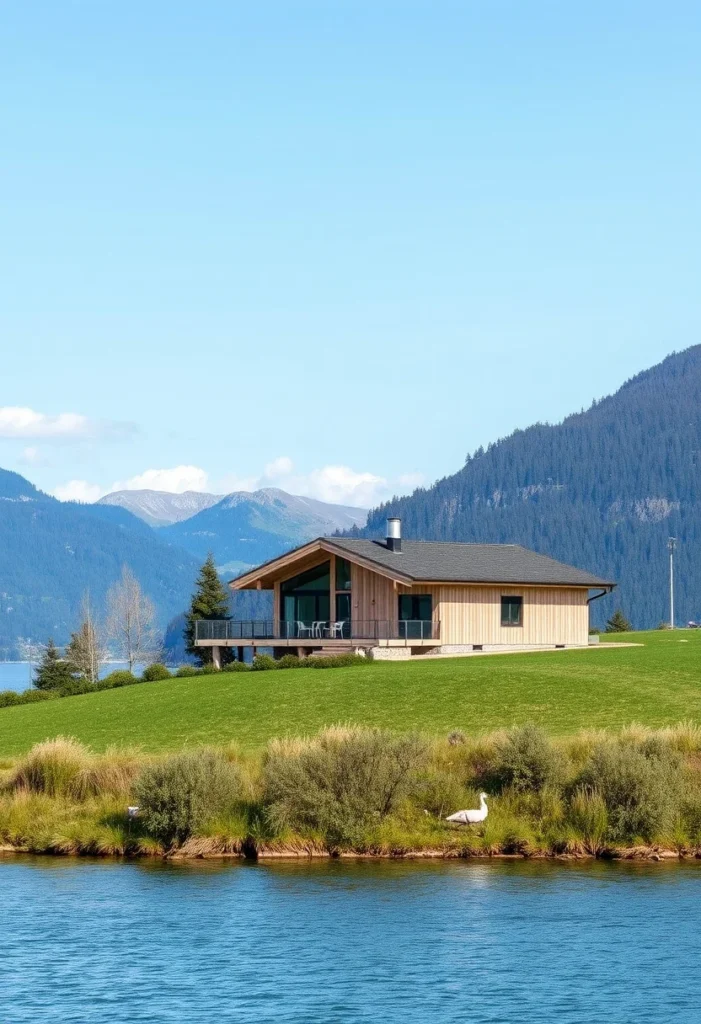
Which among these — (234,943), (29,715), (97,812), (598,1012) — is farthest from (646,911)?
(29,715)

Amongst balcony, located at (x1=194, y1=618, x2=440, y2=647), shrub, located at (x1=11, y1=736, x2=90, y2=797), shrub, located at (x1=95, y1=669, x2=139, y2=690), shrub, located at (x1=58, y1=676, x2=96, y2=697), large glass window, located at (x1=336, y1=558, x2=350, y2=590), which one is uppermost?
large glass window, located at (x1=336, y1=558, x2=350, y2=590)

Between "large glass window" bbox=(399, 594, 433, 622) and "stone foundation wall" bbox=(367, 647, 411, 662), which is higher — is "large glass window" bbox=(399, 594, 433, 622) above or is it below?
above

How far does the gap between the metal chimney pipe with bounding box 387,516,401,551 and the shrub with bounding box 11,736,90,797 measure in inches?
1337

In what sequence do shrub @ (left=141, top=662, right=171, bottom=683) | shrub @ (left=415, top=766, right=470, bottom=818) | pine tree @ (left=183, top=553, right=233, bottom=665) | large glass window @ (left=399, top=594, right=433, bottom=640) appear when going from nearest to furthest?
shrub @ (left=415, top=766, right=470, bottom=818) → shrub @ (left=141, top=662, right=171, bottom=683) → large glass window @ (left=399, top=594, right=433, bottom=640) → pine tree @ (left=183, top=553, right=233, bottom=665)

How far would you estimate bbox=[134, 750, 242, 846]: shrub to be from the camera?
28500 mm

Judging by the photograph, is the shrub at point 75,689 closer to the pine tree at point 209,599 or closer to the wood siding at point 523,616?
the wood siding at point 523,616

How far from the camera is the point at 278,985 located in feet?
65.5

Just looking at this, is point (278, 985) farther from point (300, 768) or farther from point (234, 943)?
point (300, 768)

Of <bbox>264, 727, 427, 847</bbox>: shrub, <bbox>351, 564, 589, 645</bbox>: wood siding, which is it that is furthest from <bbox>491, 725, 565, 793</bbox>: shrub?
<bbox>351, 564, 589, 645</bbox>: wood siding

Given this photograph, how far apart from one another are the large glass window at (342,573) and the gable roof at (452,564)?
88 centimetres

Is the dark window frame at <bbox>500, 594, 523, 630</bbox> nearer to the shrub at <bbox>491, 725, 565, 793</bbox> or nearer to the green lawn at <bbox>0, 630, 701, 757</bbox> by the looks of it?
the green lawn at <bbox>0, 630, 701, 757</bbox>

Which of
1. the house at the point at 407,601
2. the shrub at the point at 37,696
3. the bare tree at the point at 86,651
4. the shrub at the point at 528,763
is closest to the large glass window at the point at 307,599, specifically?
the house at the point at 407,601

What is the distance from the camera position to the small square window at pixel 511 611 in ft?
208

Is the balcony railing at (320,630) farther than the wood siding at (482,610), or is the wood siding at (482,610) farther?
the wood siding at (482,610)
